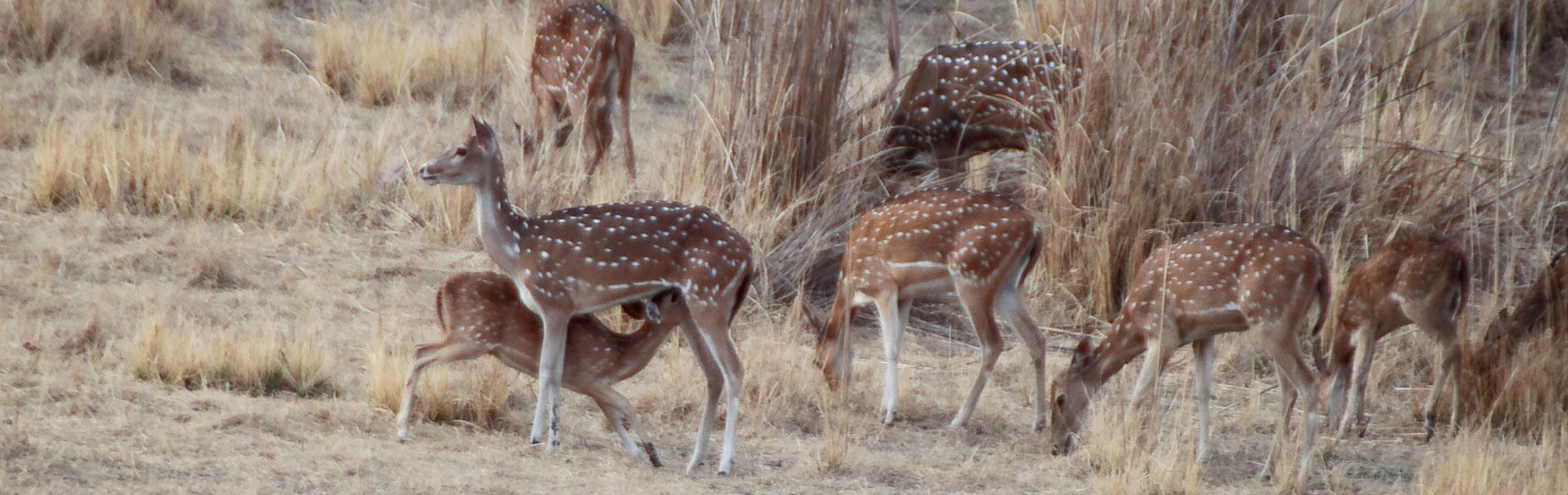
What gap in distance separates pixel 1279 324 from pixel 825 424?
194 cm

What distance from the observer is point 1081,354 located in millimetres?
8031

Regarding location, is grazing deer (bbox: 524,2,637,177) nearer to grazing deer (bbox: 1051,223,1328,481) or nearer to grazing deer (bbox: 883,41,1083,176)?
grazing deer (bbox: 883,41,1083,176)

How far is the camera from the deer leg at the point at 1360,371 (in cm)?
830

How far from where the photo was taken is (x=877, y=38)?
15109 mm

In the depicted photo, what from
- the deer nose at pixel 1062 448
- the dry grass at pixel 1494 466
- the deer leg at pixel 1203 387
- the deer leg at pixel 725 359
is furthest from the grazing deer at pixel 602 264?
the dry grass at pixel 1494 466

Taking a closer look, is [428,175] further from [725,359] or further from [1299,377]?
[1299,377]

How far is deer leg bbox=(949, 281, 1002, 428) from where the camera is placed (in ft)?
26.7

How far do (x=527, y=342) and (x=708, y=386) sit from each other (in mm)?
791

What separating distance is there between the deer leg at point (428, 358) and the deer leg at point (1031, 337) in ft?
8.34

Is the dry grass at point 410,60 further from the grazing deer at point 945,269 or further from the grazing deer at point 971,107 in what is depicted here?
the grazing deer at point 945,269

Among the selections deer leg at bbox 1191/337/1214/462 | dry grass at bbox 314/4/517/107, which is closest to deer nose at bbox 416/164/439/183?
deer leg at bbox 1191/337/1214/462

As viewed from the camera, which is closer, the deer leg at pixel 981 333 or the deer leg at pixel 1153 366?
the deer leg at pixel 1153 366

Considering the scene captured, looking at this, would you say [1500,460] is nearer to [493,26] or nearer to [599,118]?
[599,118]

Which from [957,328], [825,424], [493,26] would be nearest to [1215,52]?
[957,328]
